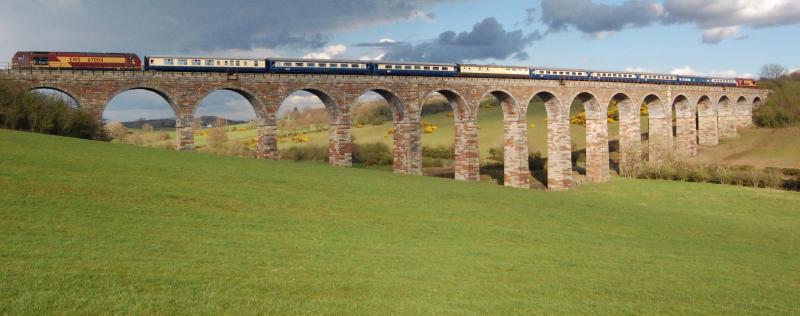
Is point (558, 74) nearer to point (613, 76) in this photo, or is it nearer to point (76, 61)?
point (613, 76)

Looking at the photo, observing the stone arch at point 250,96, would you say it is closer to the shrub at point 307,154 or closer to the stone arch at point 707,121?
the shrub at point 307,154

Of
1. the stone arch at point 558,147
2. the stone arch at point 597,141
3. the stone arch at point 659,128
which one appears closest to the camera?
the stone arch at point 558,147

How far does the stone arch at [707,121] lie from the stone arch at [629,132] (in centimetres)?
1875

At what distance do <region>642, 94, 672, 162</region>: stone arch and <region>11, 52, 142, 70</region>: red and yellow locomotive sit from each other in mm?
51085

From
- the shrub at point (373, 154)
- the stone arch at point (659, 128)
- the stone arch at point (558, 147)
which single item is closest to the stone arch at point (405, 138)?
the stone arch at point (558, 147)

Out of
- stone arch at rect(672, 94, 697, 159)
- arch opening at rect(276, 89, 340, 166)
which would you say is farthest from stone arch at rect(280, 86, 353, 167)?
stone arch at rect(672, 94, 697, 159)

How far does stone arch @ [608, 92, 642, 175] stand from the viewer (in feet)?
193

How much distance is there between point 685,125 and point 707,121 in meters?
8.65

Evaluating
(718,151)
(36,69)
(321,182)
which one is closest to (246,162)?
(321,182)

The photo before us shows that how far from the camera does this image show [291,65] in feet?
124

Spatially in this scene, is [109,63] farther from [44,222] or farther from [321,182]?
[44,222]

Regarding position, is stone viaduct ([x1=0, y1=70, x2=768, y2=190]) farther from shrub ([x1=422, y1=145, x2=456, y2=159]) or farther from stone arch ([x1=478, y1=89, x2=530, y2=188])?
shrub ([x1=422, y1=145, x2=456, y2=159])

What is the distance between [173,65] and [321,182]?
14.2 meters

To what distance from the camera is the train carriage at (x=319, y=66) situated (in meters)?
37.5
